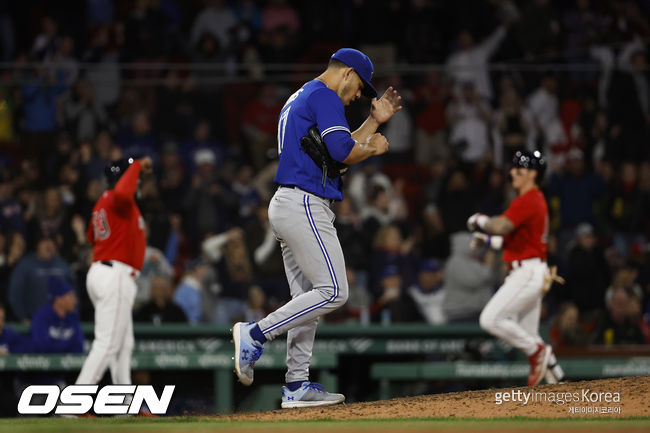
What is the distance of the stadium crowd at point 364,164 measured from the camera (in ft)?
35.6

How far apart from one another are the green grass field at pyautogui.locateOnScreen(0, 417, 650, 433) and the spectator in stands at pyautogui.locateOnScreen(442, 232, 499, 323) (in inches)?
207

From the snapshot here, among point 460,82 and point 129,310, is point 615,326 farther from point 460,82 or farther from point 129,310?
point 129,310

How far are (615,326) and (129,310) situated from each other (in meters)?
5.45

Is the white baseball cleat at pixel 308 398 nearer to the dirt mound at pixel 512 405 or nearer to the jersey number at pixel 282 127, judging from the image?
the dirt mound at pixel 512 405

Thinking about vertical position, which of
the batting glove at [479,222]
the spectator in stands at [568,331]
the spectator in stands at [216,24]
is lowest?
the spectator in stands at [568,331]

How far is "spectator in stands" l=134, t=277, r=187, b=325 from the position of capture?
10156 millimetres

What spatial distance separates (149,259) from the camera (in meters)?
10.8

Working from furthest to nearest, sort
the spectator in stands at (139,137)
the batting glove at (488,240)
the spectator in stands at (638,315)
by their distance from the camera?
the spectator in stands at (139,137) < the spectator in stands at (638,315) < the batting glove at (488,240)

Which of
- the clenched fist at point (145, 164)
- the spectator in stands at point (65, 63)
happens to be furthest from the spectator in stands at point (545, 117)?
the clenched fist at point (145, 164)

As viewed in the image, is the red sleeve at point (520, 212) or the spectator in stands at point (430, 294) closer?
the red sleeve at point (520, 212)

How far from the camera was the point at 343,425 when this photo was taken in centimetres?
515

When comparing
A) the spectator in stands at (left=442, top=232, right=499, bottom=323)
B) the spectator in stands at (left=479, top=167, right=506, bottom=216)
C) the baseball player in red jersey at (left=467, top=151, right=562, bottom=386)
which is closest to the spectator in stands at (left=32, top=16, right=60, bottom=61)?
the spectator in stands at (left=479, top=167, right=506, bottom=216)

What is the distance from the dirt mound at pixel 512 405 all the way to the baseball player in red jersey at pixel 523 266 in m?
1.56

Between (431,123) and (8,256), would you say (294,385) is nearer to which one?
(8,256)
